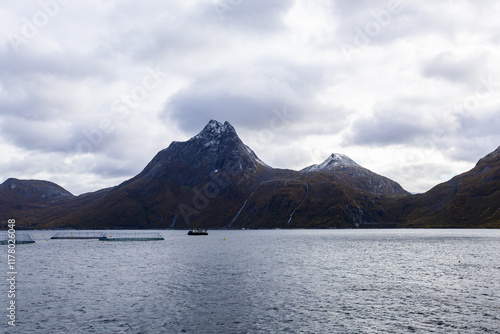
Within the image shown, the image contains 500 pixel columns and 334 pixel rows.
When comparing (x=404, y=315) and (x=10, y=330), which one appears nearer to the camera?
(x=10, y=330)

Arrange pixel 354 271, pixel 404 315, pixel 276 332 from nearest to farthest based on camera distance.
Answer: pixel 276 332 < pixel 404 315 < pixel 354 271

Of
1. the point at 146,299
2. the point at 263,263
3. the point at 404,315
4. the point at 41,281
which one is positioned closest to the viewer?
the point at 404,315

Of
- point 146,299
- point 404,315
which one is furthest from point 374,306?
point 146,299

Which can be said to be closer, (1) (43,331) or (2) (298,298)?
(1) (43,331)

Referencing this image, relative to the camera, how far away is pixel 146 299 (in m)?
63.2

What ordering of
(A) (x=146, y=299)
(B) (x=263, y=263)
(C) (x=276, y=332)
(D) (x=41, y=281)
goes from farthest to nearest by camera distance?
(B) (x=263, y=263) → (D) (x=41, y=281) → (A) (x=146, y=299) → (C) (x=276, y=332)

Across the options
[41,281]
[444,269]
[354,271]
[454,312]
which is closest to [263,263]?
[354,271]

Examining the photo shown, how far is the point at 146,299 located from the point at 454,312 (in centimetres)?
4659

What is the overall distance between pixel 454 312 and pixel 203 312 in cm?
3518

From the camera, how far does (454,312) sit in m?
53.6

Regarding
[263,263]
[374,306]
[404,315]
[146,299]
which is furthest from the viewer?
[263,263]

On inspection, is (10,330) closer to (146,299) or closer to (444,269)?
(146,299)

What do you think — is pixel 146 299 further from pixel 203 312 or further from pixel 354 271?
pixel 354 271

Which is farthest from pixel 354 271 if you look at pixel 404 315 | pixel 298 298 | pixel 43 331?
pixel 43 331
